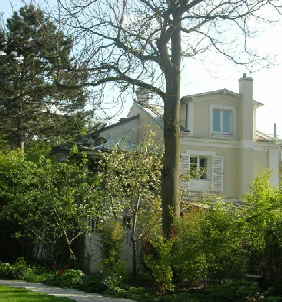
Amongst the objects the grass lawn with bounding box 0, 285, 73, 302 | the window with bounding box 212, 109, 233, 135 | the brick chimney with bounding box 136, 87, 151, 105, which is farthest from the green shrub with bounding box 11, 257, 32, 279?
the window with bounding box 212, 109, 233, 135

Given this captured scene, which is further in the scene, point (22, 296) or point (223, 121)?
point (223, 121)

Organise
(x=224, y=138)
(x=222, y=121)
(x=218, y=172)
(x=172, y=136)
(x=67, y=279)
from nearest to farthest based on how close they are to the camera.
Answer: (x=172, y=136) → (x=67, y=279) → (x=218, y=172) → (x=224, y=138) → (x=222, y=121)

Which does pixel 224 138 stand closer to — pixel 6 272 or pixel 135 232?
pixel 135 232

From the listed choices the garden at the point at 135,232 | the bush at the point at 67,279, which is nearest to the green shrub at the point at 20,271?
the garden at the point at 135,232

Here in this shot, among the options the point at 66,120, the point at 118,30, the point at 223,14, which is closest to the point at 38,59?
the point at 118,30

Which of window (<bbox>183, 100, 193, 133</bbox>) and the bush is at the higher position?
window (<bbox>183, 100, 193, 133</bbox>)

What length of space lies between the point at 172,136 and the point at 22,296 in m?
5.70

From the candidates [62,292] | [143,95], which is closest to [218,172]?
[143,95]

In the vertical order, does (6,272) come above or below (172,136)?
below

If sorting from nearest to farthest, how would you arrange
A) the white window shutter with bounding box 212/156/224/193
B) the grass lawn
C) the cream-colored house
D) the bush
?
the grass lawn
the bush
the cream-colored house
the white window shutter with bounding box 212/156/224/193

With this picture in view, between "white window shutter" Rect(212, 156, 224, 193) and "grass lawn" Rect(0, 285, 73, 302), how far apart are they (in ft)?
70.2

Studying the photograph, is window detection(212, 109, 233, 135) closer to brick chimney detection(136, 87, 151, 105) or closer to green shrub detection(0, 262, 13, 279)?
brick chimney detection(136, 87, 151, 105)

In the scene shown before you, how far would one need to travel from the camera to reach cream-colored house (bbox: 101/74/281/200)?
111ft

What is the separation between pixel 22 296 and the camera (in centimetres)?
1257
